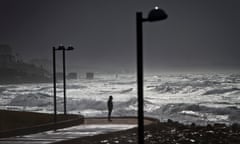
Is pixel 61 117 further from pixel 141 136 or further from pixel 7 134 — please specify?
pixel 141 136

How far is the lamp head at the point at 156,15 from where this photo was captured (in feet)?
27.1

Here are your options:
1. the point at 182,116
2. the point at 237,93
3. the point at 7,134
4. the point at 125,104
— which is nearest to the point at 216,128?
the point at 7,134

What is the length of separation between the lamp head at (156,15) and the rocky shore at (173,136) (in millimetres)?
7677

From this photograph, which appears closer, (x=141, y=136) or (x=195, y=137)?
(x=141, y=136)

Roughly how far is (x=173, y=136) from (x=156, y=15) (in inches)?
418

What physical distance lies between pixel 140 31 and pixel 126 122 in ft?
50.6

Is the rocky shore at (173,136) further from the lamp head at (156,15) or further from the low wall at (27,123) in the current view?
the lamp head at (156,15)

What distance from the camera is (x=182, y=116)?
40.2 metres

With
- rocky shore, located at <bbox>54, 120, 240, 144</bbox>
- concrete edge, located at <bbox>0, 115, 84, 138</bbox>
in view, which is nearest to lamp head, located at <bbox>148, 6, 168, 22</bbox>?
rocky shore, located at <bbox>54, 120, 240, 144</bbox>

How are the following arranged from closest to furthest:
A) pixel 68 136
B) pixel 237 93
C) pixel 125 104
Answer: pixel 68 136
pixel 125 104
pixel 237 93

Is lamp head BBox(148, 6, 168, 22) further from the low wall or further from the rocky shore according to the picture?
the low wall

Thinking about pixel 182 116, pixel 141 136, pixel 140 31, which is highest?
pixel 140 31

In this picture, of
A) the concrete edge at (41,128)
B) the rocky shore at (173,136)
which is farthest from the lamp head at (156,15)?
the concrete edge at (41,128)

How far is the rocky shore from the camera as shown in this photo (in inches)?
647
